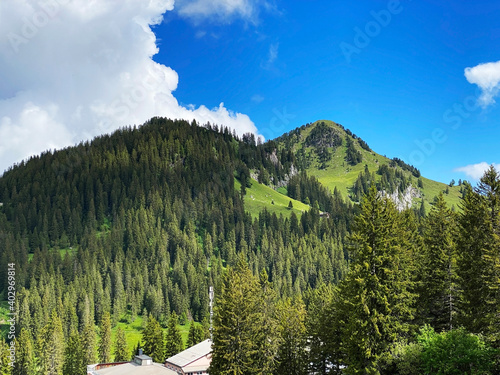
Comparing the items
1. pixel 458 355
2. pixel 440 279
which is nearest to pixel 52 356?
pixel 440 279

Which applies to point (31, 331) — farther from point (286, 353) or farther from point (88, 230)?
point (286, 353)

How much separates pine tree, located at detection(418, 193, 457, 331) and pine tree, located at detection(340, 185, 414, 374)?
5494 millimetres

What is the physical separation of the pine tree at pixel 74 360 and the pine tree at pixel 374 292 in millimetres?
71308

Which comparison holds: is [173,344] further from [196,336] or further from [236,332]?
[236,332]

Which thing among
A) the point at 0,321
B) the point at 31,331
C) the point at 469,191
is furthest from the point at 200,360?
the point at 0,321

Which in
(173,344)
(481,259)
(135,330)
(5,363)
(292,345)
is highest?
(481,259)

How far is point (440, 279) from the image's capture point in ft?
139

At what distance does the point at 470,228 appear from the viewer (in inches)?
1524

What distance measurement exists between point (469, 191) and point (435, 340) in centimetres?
1579

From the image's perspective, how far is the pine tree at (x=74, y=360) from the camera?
87438mm

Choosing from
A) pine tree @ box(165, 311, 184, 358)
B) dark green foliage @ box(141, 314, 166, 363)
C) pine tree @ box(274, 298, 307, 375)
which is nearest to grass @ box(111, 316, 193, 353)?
pine tree @ box(165, 311, 184, 358)

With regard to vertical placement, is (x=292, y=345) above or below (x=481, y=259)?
below

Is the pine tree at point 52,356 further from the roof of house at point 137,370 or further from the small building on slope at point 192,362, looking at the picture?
the roof of house at point 137,370

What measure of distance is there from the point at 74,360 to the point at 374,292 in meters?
79.3
